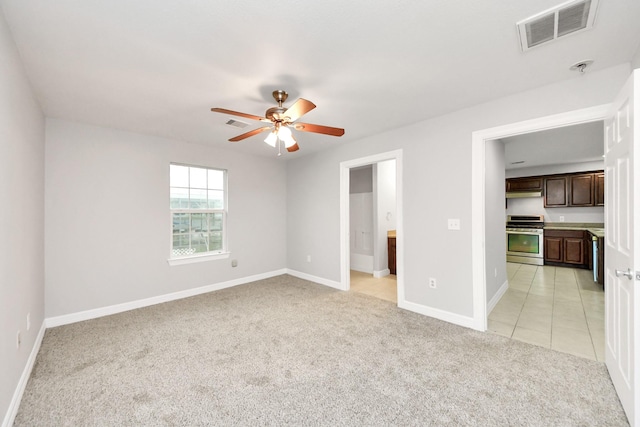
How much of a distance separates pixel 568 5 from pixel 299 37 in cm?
151

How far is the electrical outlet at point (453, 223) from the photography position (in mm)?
2932

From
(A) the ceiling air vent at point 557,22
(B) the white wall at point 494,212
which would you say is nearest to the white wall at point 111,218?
(B) the white wall at point 494,212

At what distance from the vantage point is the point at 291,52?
1.84 meters

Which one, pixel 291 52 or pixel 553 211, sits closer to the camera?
pixel 291 52

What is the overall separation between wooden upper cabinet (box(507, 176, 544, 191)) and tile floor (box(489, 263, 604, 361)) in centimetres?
222

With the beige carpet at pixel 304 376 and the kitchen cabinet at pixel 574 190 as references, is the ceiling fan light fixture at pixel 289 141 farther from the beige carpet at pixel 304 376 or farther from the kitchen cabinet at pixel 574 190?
the kitchen cabinet at pixel 574 190

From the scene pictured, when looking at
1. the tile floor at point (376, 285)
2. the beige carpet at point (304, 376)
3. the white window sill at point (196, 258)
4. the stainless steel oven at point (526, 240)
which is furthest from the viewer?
the stainless steel oven at point (526, 240)

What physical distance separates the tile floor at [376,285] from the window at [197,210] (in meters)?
2.36

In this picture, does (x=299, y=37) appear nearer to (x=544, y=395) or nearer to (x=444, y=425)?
(x=444, y=425)

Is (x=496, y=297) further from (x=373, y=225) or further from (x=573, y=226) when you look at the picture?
(x=573, y=226)

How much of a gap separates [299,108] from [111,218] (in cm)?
294

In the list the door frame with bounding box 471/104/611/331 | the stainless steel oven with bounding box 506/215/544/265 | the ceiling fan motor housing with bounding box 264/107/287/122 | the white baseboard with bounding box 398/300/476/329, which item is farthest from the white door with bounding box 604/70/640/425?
the stainless steel oven with bounding box 506/215/544/265

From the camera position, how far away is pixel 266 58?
1.90 m

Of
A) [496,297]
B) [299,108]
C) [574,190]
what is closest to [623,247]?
[496,297]
